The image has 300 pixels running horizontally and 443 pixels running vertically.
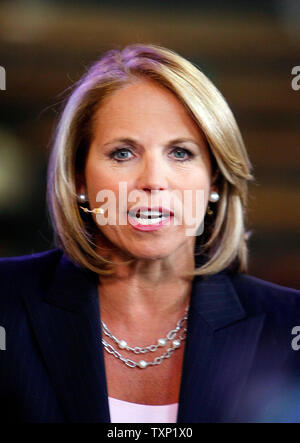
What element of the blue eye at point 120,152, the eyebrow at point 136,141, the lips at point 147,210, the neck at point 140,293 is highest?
the eyebrow at point 136,141

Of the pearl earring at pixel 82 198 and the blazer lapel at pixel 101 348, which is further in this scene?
the pearl earring at pixel 82 198

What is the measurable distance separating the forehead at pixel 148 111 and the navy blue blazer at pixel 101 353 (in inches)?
12.4

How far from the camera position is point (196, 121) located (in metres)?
1.26

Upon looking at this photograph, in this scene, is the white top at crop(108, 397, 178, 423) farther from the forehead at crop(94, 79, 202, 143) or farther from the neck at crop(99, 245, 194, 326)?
the forehead at crop(94, 79, 202, 143)

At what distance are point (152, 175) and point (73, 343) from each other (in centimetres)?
35

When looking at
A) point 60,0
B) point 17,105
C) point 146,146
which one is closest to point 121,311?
point 146,146

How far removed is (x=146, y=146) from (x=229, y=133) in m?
0.17

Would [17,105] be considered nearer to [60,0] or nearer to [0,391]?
[60,0]

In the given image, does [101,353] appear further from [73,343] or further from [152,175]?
[152,175]

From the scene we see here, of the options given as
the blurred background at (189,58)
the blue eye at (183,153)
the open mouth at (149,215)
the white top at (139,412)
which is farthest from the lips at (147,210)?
the white top at (139,412)

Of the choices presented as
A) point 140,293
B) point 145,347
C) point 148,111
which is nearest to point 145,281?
point 140,293

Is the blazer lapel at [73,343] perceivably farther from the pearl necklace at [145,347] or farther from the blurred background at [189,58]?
the blurred background at [189,58]

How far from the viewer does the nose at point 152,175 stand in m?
1.23

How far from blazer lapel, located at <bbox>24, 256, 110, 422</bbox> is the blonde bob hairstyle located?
7 centimetres
